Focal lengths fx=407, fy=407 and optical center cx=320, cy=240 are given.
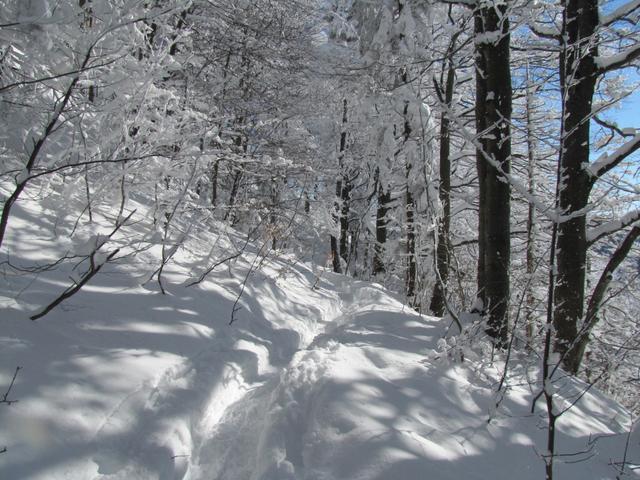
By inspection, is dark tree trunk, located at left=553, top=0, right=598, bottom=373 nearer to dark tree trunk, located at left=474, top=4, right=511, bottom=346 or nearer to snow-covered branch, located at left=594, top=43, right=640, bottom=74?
snow-covered branch, located at left=594, top=43, right=640, bottom=74

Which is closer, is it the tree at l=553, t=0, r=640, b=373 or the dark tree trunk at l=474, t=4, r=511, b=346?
the dark tree trunk at l=474, t=4, r=511, b=346

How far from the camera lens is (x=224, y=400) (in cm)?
282

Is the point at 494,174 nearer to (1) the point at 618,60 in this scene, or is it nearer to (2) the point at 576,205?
(2) the point at 576,205

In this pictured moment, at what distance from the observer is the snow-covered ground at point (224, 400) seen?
6.22ft

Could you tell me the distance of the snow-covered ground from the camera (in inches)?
74.6

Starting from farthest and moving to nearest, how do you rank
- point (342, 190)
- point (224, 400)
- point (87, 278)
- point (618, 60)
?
point (342, 190)
point (618, 60)
point (224, 400)
point (87, 278)

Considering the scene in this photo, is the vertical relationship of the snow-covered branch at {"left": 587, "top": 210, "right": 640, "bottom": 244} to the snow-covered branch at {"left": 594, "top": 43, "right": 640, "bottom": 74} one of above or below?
below

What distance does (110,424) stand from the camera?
1996 millimetres

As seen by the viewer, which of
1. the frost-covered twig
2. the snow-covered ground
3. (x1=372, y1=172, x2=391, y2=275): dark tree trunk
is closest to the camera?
the snow-covered ground

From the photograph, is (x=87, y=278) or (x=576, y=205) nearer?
(x=87, y=278)

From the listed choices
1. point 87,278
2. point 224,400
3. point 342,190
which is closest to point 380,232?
point 342,190

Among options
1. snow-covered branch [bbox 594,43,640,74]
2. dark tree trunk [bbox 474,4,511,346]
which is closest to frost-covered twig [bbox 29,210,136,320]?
dark tree trunk [bbox 474,4,511,346]

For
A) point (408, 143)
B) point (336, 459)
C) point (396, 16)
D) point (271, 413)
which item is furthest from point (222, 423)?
point (396, 16)

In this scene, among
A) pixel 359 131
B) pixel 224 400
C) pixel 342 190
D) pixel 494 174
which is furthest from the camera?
pixel 342 190
